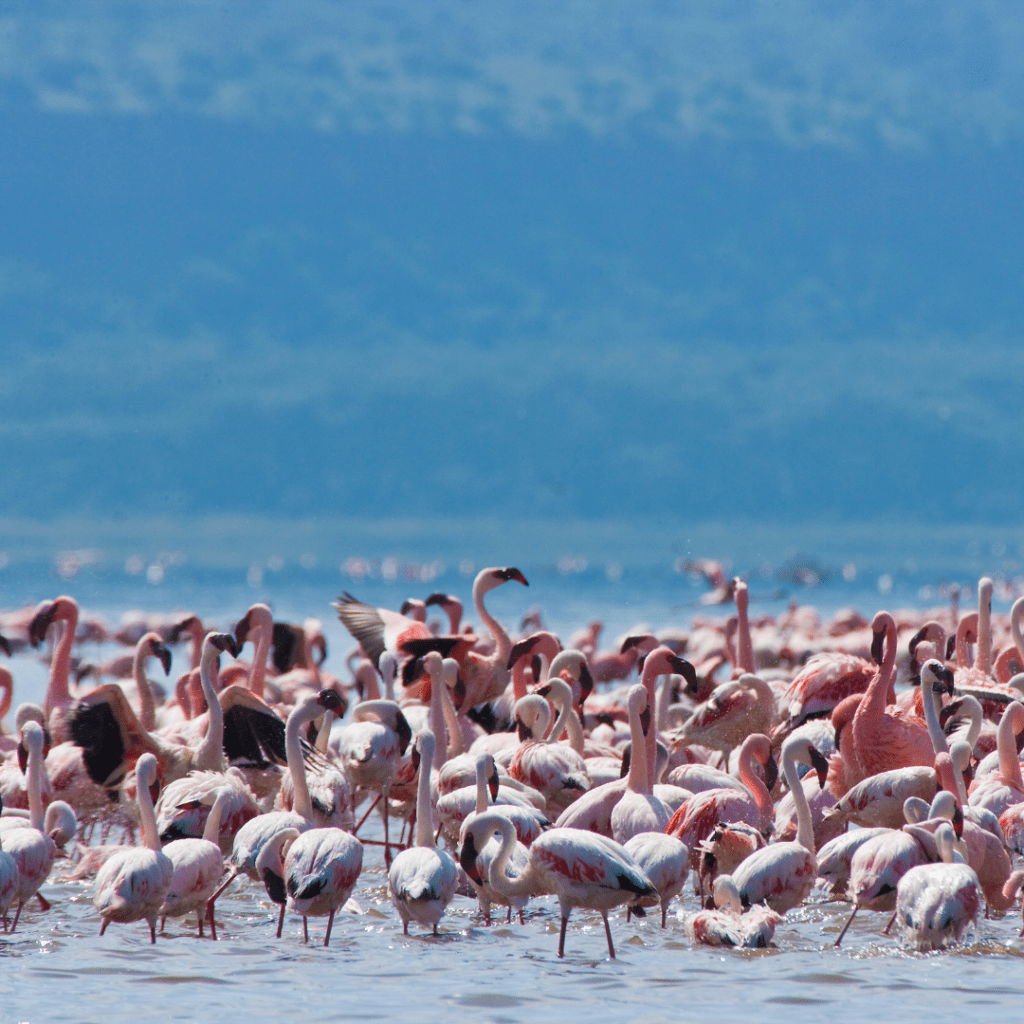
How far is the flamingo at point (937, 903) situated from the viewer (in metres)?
5.46

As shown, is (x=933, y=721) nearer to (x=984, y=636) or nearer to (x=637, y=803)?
(x=637, y=803)

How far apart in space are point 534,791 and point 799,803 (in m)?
1.39

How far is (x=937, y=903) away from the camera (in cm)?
548

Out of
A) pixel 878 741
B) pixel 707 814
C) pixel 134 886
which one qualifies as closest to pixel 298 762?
pixel 134 886

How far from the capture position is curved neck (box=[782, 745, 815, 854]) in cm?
639

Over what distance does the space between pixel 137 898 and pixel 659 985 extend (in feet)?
6.73

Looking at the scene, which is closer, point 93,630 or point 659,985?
point 659,985

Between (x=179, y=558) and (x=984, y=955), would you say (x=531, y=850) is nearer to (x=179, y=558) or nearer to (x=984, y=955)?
(x=984, y=955)

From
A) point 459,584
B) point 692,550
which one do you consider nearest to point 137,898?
point 459,584

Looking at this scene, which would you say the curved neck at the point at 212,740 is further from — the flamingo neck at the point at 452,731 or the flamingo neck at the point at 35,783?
the flamingo neck at the point at 452,731

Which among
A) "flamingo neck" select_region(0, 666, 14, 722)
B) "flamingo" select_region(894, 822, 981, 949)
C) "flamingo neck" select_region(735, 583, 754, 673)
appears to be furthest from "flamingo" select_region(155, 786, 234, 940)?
"flamingo neck" select_region(735, 583, 754, 673)

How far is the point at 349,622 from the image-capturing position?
11133 mm

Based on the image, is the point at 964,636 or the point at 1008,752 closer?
the point at 1008,752

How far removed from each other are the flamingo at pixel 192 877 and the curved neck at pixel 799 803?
2.45m
